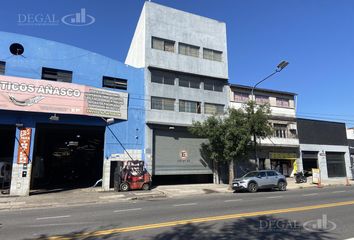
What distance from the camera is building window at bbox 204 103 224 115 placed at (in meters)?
30.8

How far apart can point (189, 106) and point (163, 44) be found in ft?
21.8

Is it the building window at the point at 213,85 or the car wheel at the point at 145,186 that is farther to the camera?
the building window at the point at 213,85

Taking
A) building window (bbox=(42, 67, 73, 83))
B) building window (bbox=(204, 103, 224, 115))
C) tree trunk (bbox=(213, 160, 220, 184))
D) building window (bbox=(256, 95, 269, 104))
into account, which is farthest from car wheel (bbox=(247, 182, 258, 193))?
building window (bbox=(42, 67, 73, 83))

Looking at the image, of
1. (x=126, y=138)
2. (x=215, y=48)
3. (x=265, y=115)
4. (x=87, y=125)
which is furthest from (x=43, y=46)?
(x=265, y=115)

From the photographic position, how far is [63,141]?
38.5 metres

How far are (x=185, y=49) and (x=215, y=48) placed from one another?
366cm

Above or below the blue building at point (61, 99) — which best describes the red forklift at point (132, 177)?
below

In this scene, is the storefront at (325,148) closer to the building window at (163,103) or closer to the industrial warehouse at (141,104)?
the industrial warehouse at (141,104)

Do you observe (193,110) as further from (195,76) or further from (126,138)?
(126,138)

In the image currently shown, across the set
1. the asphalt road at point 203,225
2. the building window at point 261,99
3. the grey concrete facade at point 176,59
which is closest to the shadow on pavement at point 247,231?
the asphalt road at point 203,225

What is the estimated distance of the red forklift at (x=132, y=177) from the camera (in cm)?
2389

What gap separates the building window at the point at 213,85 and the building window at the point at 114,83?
866cm

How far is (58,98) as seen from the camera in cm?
2317

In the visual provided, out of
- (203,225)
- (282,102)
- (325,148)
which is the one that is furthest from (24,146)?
(325,148)
